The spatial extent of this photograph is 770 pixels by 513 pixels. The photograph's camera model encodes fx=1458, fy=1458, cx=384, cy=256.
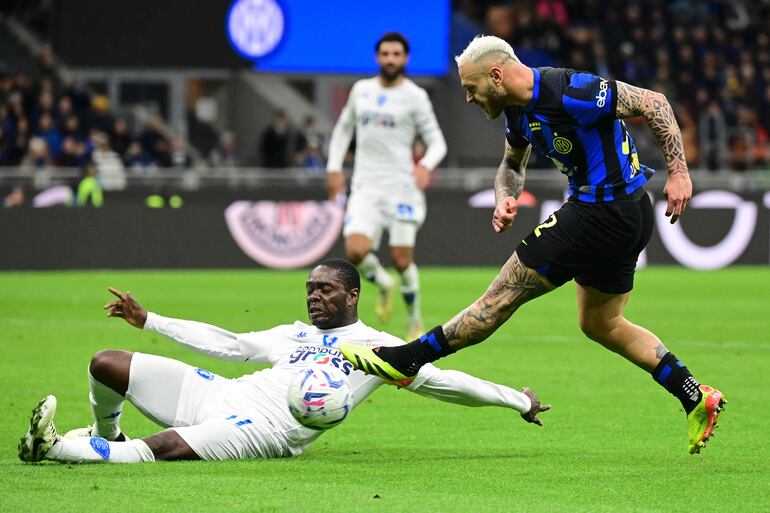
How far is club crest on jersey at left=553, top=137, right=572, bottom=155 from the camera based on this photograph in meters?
6.85

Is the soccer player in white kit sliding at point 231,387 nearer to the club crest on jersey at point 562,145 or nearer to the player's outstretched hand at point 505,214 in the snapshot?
the player's outstretched hand at point 505,214

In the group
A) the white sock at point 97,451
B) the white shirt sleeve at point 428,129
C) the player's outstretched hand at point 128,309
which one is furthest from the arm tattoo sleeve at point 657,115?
the white shirt sleeve at point 428,129

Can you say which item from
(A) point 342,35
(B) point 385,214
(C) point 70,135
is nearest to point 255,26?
(A) point 342,35

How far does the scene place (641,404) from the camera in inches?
361

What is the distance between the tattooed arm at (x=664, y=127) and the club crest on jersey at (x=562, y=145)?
0.88 feet

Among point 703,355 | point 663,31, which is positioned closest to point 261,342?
point 703,355

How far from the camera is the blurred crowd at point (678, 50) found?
30.1 meters

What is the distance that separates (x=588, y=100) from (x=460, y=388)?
149 cm

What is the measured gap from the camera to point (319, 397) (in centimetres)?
→ 652

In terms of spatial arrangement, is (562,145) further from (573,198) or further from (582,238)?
(582,238)

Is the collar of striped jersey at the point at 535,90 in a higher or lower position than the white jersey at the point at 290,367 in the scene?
higher

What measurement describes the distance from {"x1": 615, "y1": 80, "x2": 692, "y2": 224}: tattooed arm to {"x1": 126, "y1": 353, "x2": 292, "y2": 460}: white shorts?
214cm

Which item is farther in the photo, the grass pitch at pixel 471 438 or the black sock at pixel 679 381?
the black sock at pixel 679 381

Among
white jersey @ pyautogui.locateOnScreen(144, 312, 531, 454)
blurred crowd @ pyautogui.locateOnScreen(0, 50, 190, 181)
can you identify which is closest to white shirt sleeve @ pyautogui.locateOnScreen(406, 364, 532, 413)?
white jersey @ pyautogui.locateOnScreen(144, 312, 531, 454)
